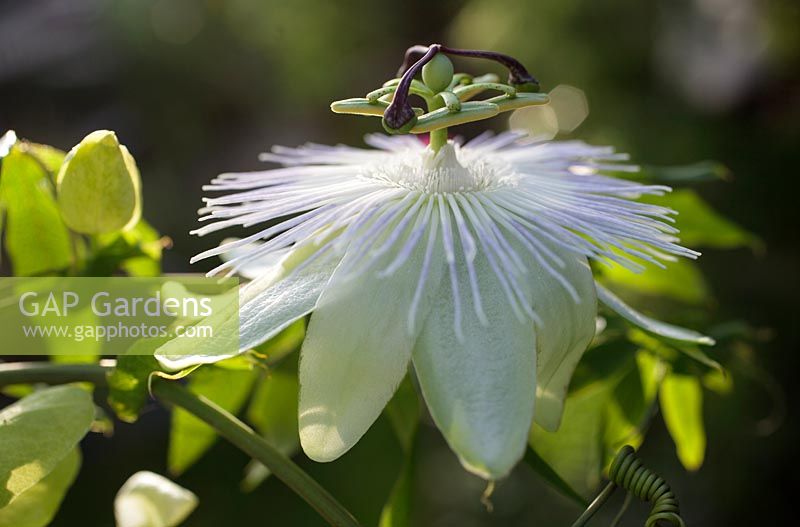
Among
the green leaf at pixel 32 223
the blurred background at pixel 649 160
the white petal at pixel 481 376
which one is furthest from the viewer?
the blurred background at pixel 649 160

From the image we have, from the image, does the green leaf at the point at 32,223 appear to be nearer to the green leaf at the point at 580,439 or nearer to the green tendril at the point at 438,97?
the green tendril at the point at 438,97

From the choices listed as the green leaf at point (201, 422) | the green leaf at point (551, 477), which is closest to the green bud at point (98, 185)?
the green leaf at point (201, 422)

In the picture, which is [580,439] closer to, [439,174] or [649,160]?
[439,174]

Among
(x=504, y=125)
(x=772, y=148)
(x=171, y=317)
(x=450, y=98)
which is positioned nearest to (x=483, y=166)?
(x=450, y=98)

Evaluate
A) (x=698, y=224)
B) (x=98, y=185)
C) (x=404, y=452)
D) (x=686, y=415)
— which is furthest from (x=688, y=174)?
(x=98, y=185)

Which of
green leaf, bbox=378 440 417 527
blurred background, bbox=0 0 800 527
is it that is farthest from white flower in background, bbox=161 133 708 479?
blurred background, bbox=0 0 800 527

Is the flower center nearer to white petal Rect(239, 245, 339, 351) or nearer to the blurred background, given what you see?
white petal Rect(239, 245, 339, 351)

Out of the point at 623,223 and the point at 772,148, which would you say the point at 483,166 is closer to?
the point at 623,223
